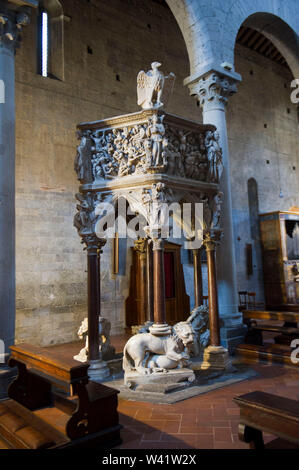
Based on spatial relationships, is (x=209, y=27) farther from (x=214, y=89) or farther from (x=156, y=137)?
(x=156, y=137)

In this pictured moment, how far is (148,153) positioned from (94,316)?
2342mm

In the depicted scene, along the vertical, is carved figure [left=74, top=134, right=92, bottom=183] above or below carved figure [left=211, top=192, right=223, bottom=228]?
above

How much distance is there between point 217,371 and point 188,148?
313 cm

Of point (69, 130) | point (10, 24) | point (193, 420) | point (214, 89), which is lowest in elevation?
point (193, 420)

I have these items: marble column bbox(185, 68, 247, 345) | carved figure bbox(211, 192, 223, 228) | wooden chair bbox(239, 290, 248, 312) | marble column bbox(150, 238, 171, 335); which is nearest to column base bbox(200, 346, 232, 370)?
marble column bbox(150, 238, 171, 335)

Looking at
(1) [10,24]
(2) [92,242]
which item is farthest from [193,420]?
(1) [10,24]

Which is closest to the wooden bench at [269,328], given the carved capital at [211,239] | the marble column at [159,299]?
the carved capital at [211,239]

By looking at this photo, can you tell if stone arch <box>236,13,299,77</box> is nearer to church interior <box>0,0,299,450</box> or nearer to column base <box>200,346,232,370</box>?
church interior <box>0,0,299,450</box>

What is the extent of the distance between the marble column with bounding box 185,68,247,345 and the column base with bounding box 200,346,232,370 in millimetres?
1174

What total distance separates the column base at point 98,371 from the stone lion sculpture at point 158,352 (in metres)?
0.55

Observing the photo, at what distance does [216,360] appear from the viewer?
17.1ft

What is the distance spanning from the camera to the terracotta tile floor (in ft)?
10.1

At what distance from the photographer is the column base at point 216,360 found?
5168 mm
